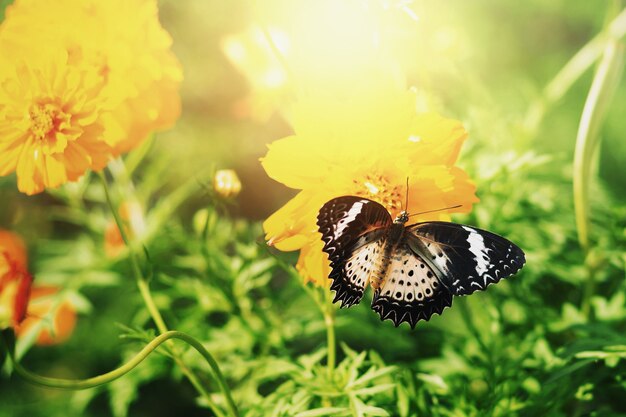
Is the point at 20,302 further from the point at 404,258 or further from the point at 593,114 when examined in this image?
A: the point at 593,114

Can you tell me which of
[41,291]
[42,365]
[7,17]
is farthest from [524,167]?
[42,365]

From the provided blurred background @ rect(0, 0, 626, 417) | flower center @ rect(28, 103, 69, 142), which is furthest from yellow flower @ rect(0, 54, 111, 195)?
blurred background @ rect(0, 0, 626, 417)

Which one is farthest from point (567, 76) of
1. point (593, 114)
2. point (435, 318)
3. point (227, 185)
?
point (227, 185)

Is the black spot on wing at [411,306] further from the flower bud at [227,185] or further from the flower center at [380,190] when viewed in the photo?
the flower bud at [227,185]

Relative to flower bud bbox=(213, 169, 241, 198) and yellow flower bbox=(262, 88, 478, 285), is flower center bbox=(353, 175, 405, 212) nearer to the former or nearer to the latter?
yellow flower bbox=(262, 88, 478, 285)

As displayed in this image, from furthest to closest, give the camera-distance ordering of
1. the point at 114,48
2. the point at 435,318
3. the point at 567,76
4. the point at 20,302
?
1. the point at 435,318
2. the point at 567,76
3. the point at 114,48
4. the point at 20,302

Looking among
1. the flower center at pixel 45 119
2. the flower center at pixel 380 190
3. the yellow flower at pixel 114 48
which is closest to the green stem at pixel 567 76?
the flower center at pixel 380 190
